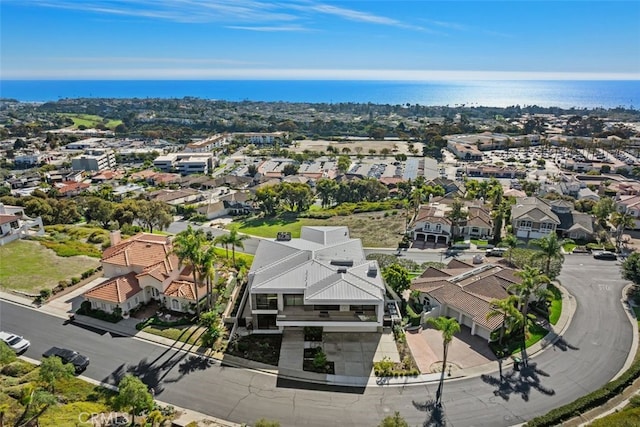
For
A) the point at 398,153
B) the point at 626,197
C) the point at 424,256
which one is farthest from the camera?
the point at 398,153

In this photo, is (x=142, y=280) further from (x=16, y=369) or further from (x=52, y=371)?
(x=52, y=371)

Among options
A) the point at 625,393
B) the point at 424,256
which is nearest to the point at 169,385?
the point at 625,393

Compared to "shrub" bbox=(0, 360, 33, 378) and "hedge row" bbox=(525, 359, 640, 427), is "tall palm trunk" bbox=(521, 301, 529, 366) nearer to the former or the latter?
"hedge row" bbox=(525, 359, 640, 427)

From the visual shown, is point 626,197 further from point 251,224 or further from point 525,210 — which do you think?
point 251,224

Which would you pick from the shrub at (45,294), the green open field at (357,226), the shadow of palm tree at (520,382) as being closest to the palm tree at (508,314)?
the shadow of palm tree at (520,382)

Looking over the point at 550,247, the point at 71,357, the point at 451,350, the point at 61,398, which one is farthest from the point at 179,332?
the point at 550,247

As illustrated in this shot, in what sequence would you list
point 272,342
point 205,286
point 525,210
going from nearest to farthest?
1. point 272,342
2. point 205,286
3. point 525,210

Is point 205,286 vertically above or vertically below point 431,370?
above

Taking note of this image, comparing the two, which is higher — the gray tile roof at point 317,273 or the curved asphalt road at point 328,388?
the gray tile roof at point 317,273

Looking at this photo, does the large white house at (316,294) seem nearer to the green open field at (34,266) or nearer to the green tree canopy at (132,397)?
the green tree canopy at (132,397)
